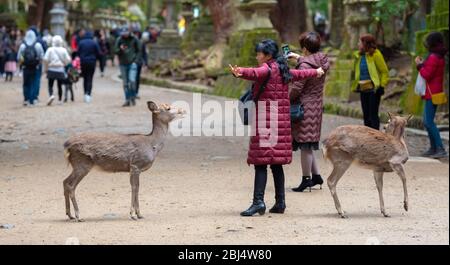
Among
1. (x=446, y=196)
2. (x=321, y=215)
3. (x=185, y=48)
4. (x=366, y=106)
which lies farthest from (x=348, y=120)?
(x=185, y=48)

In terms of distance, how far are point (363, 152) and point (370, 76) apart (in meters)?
4.29

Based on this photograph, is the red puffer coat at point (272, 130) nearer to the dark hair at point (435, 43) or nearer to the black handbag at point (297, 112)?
the black handbag at point (297, 112)

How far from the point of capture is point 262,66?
922 cm

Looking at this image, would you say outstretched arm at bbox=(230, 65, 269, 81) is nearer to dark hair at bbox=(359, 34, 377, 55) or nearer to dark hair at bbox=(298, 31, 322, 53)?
dark hair at bbox=(298, 31, 322, 53)

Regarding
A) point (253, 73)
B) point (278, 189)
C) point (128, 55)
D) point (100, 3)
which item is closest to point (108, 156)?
point (253, 73)

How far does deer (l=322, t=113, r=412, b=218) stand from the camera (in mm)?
9375

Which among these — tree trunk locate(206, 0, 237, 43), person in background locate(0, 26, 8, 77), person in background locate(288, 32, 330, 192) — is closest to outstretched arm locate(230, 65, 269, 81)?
person in background locate(288, 32, 330, 192)

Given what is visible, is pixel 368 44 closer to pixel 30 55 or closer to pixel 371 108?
pixel 371 108

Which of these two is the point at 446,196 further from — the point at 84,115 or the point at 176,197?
the point at 84,115

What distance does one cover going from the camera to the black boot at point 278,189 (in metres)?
9.45

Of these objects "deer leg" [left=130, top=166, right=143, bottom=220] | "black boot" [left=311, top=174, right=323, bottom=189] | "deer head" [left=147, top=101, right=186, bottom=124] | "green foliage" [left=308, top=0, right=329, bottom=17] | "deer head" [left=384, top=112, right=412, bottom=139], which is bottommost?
"black boot" [left=311, top=174, right=323, bottom=189]

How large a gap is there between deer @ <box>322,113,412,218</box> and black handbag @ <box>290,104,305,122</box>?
1.04 metres

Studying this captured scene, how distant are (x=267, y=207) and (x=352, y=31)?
13.4 meters

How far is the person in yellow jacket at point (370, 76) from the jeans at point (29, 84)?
34.7 feet
